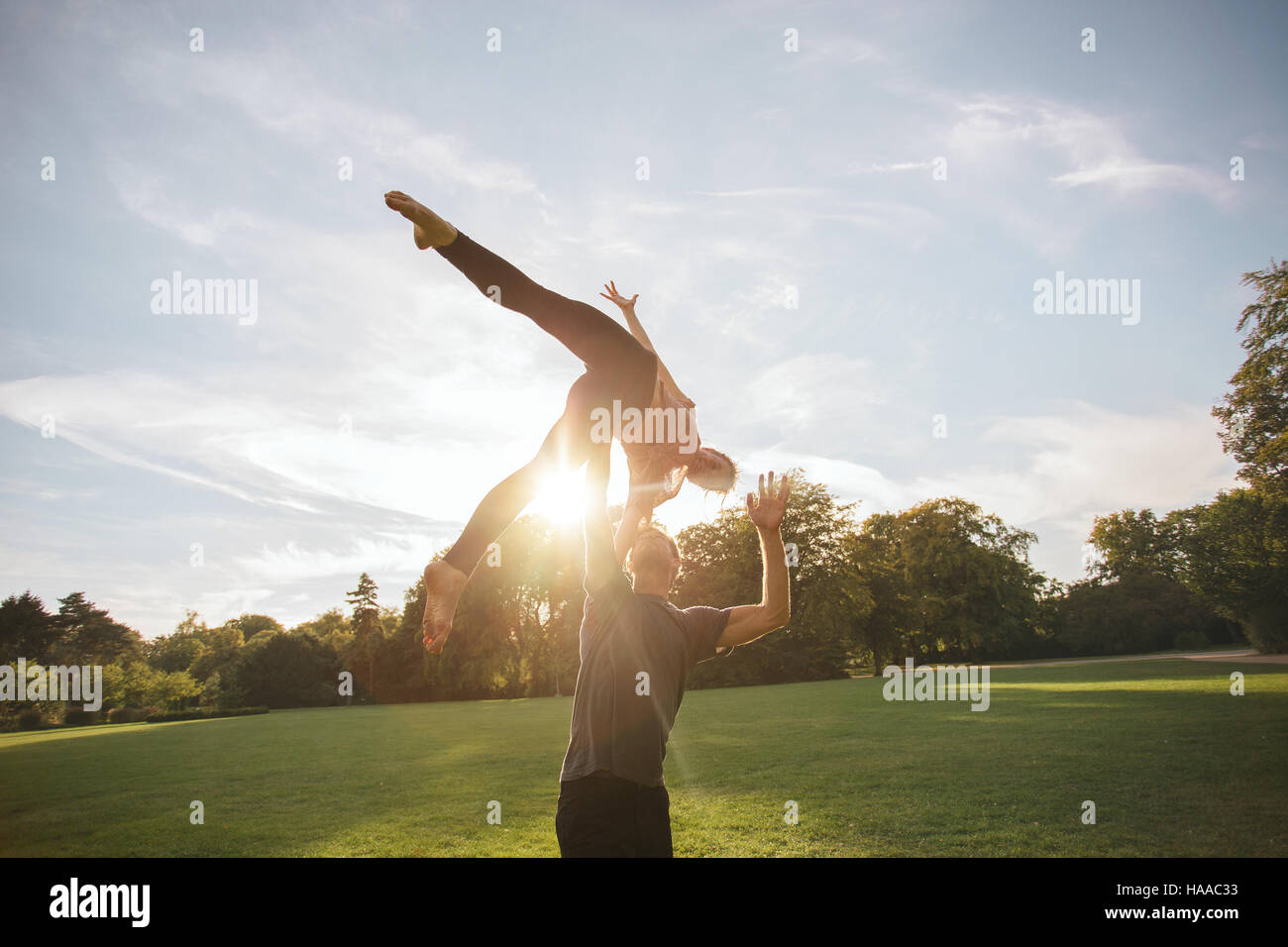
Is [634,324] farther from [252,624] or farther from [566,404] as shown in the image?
[252,624]

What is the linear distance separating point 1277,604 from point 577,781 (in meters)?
40.6

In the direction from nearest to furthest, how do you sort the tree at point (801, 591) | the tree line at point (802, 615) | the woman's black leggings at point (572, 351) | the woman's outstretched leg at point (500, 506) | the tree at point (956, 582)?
the woman's outstretched leg at point (500, 506) → the woman's black leggings at point (572, 351) → the tree line at point (802, 615) → the tree at point (801, 591) → the tree at point (956, 582)

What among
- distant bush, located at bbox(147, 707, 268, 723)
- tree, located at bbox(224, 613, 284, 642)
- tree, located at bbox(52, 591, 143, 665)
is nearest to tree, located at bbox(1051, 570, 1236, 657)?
distant bush, located at bbox(147, 707, 268, 723)

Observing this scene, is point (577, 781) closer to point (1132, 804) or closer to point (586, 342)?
point (586, 342)

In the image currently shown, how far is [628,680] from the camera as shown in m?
2.67

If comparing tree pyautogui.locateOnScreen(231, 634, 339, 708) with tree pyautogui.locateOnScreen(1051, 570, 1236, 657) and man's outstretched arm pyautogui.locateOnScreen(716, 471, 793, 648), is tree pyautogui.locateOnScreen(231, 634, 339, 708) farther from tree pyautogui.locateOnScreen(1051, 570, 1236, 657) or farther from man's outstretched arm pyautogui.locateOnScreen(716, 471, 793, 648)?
tree pyautogui.locateOnScreen(1051, 570, 1236, 657)

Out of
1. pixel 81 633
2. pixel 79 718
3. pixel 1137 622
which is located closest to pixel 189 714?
pixel 79 718

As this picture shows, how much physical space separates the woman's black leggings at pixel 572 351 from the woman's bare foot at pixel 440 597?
341 mm

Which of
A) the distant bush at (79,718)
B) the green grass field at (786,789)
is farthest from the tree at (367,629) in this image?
the green grass field at (786,789)

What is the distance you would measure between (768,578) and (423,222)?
86.5 inches

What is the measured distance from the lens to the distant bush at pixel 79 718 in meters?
35.4

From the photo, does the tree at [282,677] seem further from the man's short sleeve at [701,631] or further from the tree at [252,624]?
the man's short sleeve at [701,631]
